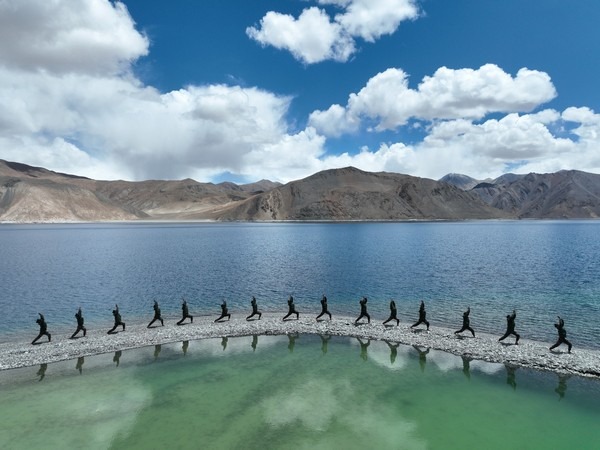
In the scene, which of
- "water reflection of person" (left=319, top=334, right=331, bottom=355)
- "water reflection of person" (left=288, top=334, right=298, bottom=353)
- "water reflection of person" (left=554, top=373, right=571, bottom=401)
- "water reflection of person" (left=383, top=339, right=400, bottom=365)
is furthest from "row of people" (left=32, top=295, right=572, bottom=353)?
"water reflection of person" (left=288, top=334, right=298, bottom=353)

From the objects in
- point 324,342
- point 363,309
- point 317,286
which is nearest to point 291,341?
point 324,342

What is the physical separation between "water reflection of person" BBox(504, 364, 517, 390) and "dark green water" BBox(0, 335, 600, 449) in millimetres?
100

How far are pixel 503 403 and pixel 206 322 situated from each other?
2310 centimetres

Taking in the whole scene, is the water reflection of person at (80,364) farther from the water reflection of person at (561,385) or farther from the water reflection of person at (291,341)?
the water reflection of person at (561,385)

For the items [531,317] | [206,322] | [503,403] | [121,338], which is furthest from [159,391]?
[531,317]

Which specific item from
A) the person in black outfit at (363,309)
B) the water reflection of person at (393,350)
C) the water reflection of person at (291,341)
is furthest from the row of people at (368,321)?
the water reflection of person at (291,341)

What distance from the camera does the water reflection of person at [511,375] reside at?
68.8 feet

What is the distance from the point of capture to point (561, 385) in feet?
67.6

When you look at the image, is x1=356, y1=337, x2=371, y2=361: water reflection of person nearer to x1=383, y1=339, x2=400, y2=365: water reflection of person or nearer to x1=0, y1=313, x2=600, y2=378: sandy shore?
x1=0, y1=313, x2=600, y2=378: sandy shore

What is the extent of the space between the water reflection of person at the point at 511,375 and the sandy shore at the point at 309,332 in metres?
0.50

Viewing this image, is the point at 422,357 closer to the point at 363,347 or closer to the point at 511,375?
the point at 363,347

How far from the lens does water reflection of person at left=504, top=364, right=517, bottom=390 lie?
2097cm

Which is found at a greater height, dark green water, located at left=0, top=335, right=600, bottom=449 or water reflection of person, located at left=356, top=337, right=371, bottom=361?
dark green water, located at left=0, top=335, right=600, bottom=449

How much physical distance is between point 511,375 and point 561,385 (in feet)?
7.63
